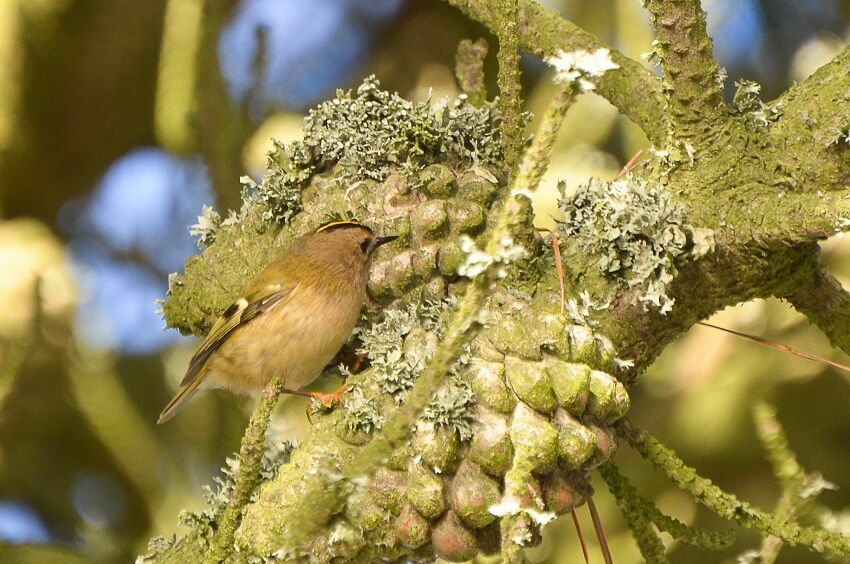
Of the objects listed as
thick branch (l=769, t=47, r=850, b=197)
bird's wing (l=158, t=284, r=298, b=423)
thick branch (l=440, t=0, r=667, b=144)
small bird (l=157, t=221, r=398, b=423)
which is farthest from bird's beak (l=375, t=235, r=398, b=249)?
thick branch (l=769, t=47, r=850, b=197)

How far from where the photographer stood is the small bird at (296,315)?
88cm

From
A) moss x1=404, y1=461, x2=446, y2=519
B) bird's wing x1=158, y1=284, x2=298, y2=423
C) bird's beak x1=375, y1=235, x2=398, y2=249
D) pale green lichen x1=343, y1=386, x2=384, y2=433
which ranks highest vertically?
bird's beak x1=375, y1=235, x2=398, y2=249

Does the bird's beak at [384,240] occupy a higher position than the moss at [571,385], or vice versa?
the bird's beak at [384,240]

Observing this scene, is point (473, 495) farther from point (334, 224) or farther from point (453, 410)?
point (334, 224)

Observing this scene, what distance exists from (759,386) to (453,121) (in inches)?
32.4

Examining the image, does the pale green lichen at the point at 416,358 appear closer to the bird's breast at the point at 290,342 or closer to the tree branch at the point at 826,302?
the bird's breast at the point at 290,342

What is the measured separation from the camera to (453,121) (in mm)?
860

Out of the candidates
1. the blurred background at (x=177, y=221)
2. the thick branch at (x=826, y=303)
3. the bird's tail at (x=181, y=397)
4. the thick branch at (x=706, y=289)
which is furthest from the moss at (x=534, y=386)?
the blurred background at (x=177, y=221)

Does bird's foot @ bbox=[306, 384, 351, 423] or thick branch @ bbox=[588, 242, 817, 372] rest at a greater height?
thick branch @ bbox=[588, 242, 817, 372]

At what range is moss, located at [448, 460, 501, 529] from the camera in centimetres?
69

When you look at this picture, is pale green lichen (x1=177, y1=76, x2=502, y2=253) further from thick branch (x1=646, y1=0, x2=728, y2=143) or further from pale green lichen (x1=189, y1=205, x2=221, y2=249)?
thick branch (x1=646, y1=0, x2=728, y2=143)

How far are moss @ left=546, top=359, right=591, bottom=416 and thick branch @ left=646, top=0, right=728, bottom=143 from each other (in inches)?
10.0

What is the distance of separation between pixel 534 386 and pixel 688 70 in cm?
31

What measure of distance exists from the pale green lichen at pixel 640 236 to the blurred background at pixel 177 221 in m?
0.67
